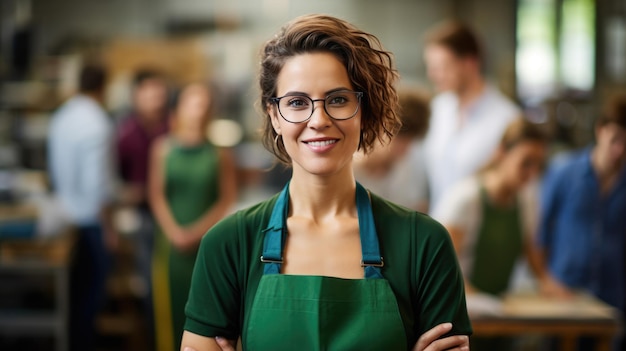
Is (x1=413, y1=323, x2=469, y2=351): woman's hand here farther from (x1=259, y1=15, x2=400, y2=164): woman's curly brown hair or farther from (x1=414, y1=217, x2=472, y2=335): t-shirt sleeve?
(x1=259, y1=15, x2=400, y2=164): woman's curly brown hair

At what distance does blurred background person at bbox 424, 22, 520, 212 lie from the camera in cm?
380

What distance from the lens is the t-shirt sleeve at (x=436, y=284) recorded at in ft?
4.74

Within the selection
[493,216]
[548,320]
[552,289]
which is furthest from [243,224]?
[552,289]

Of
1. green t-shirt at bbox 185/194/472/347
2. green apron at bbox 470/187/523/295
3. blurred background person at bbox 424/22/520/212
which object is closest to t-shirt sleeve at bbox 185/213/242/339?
green t-shirt at bbox 185/194/472/347

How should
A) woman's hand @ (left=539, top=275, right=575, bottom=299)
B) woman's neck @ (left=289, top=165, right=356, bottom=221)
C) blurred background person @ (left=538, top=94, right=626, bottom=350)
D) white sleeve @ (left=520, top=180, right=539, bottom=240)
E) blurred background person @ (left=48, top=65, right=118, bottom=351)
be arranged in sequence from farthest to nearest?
blurred background person @ (left=48, top=65, right=118, bottom=351) < blurred background person @ (left=538, top=94, right=626, bottom=350) < woman's hand @ (left=539, top=275, right=575, bottom=299) < white sleeve @ (left=520, top=180, right=539, bottom=240) < woman's neck @ (left=289, top=165, right=356, bottom=221)

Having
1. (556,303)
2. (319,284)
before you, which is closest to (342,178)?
(319,284)

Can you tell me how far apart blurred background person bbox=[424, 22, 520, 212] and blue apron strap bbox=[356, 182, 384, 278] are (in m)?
2.33

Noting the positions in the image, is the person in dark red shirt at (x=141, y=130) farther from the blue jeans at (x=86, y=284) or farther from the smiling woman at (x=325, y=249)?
the smiling woman at (x=325, y=249)

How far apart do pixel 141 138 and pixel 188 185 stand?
878 mm

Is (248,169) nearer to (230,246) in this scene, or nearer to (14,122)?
Result: (14,122)

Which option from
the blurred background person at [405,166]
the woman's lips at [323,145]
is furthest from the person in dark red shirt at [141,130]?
the woman's lips at [323,145]

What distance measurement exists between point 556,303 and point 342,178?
7.56 feet

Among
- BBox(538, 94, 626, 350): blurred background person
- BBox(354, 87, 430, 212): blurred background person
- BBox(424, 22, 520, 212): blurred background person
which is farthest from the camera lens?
BBox(538, 94, 626, 350): blurred background person

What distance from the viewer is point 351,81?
56.6 inches
